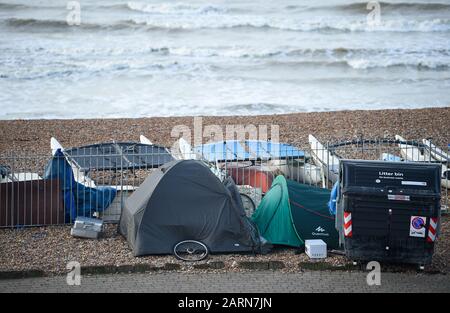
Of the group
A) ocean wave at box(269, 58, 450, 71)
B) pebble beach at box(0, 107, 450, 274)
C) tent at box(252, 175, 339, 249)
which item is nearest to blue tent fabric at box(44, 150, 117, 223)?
pebble beach at box(0, 107, 450, 274)

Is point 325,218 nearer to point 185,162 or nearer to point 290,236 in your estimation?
point 290,236

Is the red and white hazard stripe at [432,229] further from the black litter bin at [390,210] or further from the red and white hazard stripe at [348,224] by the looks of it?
the red and white hazard stripe at [348,224]

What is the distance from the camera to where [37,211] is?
607 inches

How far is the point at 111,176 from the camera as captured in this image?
60.1ft

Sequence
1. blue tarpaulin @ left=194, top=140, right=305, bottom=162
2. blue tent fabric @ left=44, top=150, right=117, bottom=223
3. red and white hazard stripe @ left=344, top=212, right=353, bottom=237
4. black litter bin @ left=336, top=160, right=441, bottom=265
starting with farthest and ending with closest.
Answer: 1. blue tarpaulin @ left=194, top=140, right=305, bottom=162
2. blue tent fabric @ left=44, top=150, right=117, bottom=223
3. red and white hazard stripe @ left=344, top=212, right=353, bottom=237
4. black litter bin @ left=336, top=160, right=441, bottom=265

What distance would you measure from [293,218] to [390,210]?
2107mm

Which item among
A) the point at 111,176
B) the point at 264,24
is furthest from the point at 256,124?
the point at 264,24

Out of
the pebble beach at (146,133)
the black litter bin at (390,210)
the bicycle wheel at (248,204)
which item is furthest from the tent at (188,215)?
the black litter bin at (390,210)

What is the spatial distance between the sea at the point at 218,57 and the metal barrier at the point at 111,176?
12.2 m

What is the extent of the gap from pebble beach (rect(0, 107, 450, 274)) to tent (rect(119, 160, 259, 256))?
0.31 m

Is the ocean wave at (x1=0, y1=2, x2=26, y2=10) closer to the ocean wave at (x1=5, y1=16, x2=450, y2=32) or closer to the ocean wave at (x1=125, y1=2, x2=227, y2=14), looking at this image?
the ocean wave at (x1=5, y1=16, x2=450, y2=32)

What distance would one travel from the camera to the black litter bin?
1281 centimetres

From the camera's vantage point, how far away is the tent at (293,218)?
14.4 metres

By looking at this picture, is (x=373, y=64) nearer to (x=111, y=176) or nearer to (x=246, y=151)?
(x=246, y=151)
